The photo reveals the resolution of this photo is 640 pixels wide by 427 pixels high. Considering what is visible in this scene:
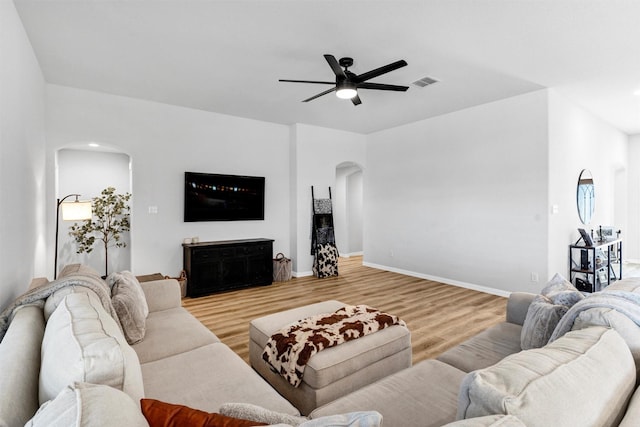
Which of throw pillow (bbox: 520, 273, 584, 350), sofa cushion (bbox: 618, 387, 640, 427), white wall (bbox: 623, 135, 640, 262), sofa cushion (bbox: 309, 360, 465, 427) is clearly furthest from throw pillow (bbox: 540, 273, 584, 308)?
white wall (bbox: 623, 135, 640, 262)

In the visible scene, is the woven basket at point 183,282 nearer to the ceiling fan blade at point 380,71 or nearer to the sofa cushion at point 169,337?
the sofa cushion at point 169,337

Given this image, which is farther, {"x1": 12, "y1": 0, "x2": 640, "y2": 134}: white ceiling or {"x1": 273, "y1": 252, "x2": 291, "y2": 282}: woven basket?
{"x1": 273, "y1": 252, "x2": 291, "y2": 282}: woven basket

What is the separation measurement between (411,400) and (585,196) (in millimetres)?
5427

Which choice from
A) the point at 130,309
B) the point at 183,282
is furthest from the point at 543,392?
the point at 183,282

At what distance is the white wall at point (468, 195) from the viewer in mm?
4473

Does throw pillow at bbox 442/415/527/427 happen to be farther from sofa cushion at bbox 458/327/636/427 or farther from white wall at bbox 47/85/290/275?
white wall at bbox 47/85/290/275

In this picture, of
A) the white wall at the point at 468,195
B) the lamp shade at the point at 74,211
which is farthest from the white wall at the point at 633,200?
the lamp shade at the point at 74,211

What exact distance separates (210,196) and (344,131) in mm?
2985

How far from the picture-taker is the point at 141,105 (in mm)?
4691

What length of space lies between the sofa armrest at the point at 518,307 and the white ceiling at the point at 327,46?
2224 millimetres

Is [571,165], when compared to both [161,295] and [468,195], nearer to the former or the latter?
[468,195]

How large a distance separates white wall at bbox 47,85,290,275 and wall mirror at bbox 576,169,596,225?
16.4 ft

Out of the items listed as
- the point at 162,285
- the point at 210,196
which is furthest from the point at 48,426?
the point at 210,196

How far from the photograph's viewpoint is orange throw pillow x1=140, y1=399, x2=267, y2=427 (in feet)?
2.92
